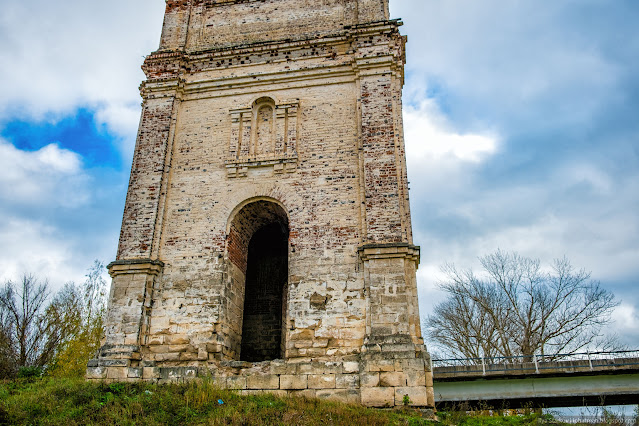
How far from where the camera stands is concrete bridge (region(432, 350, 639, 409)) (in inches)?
593

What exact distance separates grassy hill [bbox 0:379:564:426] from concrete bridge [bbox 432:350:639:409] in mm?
6810

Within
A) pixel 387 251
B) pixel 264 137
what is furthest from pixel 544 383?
pixel 264 137

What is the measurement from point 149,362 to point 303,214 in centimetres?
438

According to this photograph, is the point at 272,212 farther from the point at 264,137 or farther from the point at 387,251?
the point at 387,251

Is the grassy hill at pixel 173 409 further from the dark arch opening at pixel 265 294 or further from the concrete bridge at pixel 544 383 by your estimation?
the concrete bridge at pixel 544 383

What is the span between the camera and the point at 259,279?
13.9m

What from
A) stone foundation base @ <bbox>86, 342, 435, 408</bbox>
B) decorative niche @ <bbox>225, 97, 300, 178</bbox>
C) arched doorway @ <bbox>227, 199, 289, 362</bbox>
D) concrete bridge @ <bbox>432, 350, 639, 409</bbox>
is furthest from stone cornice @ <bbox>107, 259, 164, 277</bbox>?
concrete bridge @ <bbox>432, 350, 639, 409</bbox>

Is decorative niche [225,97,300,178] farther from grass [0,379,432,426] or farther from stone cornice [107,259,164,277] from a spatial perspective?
grass [0,379,432,426]

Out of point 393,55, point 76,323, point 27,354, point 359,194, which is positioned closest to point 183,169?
point 359,194

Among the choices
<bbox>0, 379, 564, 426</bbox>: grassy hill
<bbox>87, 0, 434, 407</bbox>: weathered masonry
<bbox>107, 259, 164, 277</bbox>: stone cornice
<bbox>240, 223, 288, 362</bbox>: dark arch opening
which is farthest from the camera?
<bbox>240, 223, 288, 362</bbox>: dark arch opening

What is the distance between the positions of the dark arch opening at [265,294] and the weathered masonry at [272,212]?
35 millimetres

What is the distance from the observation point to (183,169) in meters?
12.4

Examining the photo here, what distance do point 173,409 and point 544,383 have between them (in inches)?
459

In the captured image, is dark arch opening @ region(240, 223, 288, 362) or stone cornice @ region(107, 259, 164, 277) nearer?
stone cornice @ region(107, 259, 164, 277)
